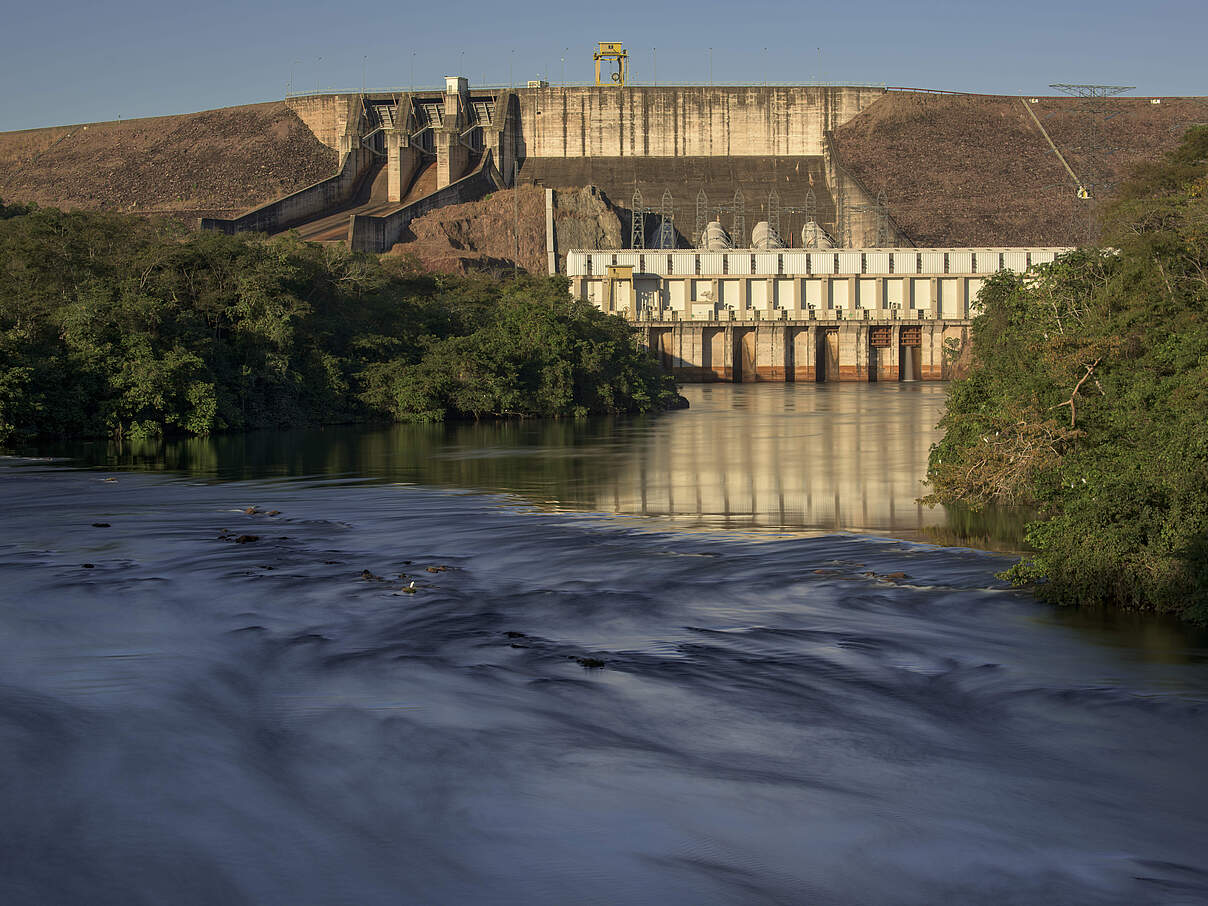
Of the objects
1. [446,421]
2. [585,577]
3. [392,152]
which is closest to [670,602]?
[585,577]

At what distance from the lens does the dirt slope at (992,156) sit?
310ft

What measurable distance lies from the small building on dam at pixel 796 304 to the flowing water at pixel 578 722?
215 ft

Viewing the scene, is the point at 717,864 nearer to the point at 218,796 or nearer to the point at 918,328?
the point at 218,796

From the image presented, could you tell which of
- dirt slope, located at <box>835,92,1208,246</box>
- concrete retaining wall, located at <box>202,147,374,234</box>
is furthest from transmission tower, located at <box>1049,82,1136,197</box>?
concrete retaining wall, located at <box>202,147,374,234</box>

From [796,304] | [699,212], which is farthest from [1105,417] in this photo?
[699,212]

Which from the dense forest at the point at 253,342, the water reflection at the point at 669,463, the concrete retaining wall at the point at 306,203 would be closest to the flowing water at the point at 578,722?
the water reflection at the point at 669,463

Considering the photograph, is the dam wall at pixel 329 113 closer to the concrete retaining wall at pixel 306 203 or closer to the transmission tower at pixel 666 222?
the concrete retaining wall at pixel 306 203

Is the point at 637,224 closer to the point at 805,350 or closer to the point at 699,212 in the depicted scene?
the point at 699,212

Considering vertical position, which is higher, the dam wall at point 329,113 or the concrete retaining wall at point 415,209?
the dam wall at point 329,113

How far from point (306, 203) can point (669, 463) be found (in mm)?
71895

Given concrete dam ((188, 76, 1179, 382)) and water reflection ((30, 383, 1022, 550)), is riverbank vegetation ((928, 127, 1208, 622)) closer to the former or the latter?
water reflection ((30, 383, 1022, 550))

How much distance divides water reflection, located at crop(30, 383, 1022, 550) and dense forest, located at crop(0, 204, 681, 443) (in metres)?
1.60

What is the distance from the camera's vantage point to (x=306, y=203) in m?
95.9

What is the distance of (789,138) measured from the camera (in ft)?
360
